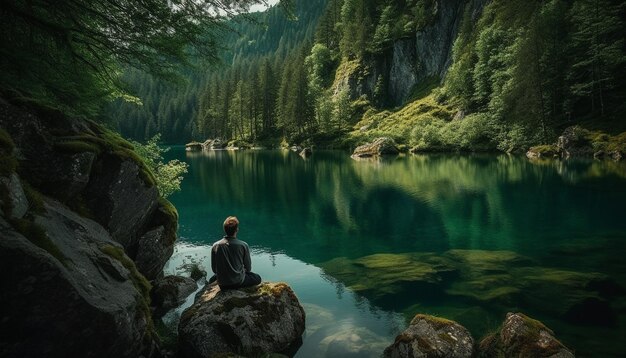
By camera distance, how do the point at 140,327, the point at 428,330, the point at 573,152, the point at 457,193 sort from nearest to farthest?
the point at 140,327 < the point at 428,330 < the point at 457,193 < the point at 573,152

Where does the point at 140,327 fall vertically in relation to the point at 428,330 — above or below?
above

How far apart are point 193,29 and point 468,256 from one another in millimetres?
14184

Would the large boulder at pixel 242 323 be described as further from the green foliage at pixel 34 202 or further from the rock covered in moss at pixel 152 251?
the green foliage at pixel 34 202

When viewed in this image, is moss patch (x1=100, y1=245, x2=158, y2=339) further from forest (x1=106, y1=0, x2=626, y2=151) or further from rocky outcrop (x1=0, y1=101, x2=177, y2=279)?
forest (x1=106, y1=0, x2=626, y2=151)

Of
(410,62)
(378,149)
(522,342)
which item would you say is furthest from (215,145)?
(522,342)

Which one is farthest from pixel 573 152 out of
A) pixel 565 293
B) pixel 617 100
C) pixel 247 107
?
pixel 247 107

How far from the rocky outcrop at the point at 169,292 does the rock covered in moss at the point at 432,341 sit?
6.73 meters

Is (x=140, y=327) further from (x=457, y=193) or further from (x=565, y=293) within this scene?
(x=457, y=193)

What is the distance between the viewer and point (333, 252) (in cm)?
1952

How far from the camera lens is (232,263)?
34.2 feet

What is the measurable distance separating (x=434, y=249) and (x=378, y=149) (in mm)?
62834

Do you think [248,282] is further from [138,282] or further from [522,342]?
[522,342]

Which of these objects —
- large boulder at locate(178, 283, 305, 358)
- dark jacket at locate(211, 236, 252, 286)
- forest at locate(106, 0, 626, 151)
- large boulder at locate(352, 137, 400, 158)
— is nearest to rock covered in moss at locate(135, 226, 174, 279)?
large boulder at locate(178, 283, 305, 358)

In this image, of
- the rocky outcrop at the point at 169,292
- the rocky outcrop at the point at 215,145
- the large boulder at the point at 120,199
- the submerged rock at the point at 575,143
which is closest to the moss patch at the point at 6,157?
the large boulder at the point at 120,199
